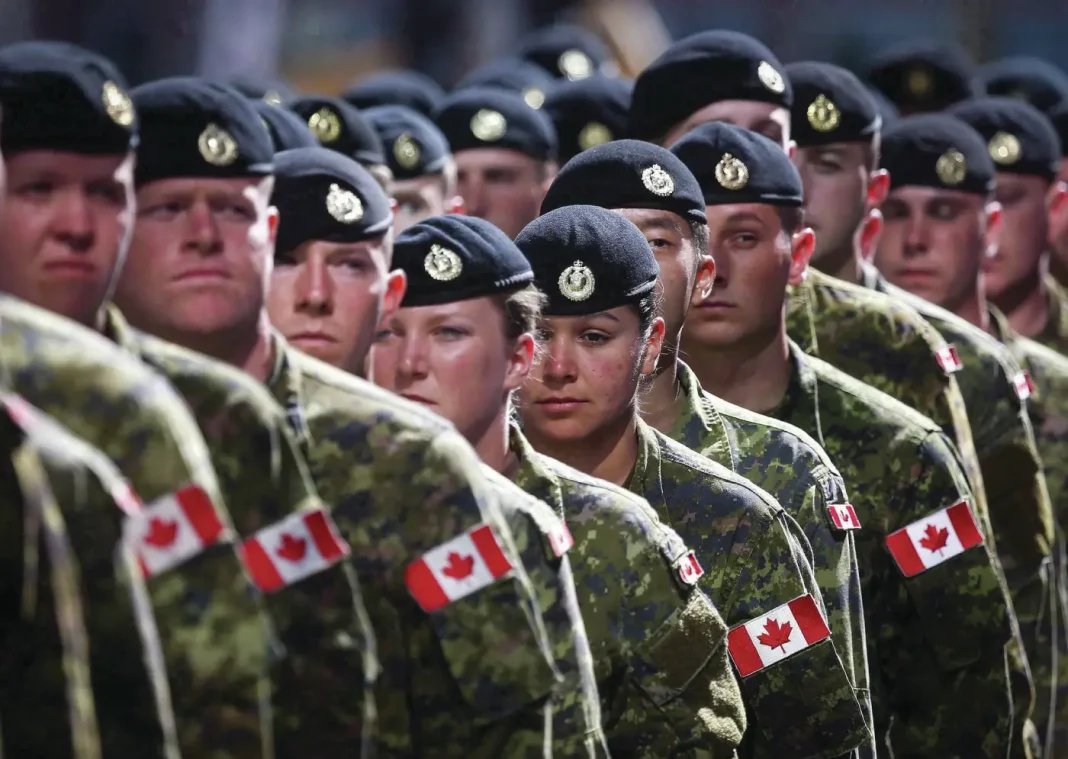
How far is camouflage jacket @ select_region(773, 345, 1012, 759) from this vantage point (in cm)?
991

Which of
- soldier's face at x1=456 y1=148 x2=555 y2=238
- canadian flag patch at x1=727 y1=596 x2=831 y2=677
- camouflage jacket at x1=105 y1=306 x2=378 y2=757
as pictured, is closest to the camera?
camouflage jacket at x1=105 y1=306 x2=378 y2=757

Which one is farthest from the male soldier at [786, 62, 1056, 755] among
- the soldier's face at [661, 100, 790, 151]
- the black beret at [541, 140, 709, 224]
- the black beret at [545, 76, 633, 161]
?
the black beret at [541, 140, 709, 224]

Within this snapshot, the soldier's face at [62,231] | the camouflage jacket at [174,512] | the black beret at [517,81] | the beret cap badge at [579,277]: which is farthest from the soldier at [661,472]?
the black beret at [517,81]

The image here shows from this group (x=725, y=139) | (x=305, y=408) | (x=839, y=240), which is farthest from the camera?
(x=839, y=240)

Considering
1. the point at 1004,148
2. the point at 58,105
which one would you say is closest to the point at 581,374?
the point at 58,105

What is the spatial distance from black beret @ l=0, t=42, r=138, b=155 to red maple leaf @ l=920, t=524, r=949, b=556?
4.37 meters

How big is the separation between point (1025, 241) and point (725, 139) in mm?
3531

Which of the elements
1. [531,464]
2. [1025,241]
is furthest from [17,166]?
[1025,241]

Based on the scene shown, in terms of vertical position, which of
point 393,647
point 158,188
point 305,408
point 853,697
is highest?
point 158,188

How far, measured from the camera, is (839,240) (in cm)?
1097

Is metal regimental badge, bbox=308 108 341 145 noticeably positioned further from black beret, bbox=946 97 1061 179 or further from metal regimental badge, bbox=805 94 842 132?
black beret, bbox=946 97 1061 179

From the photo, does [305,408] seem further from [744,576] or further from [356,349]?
[744,576]

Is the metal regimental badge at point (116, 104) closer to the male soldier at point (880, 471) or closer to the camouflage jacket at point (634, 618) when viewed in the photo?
the camouflage jacket at point (634, 618)

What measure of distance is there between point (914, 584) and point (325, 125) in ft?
8.34
